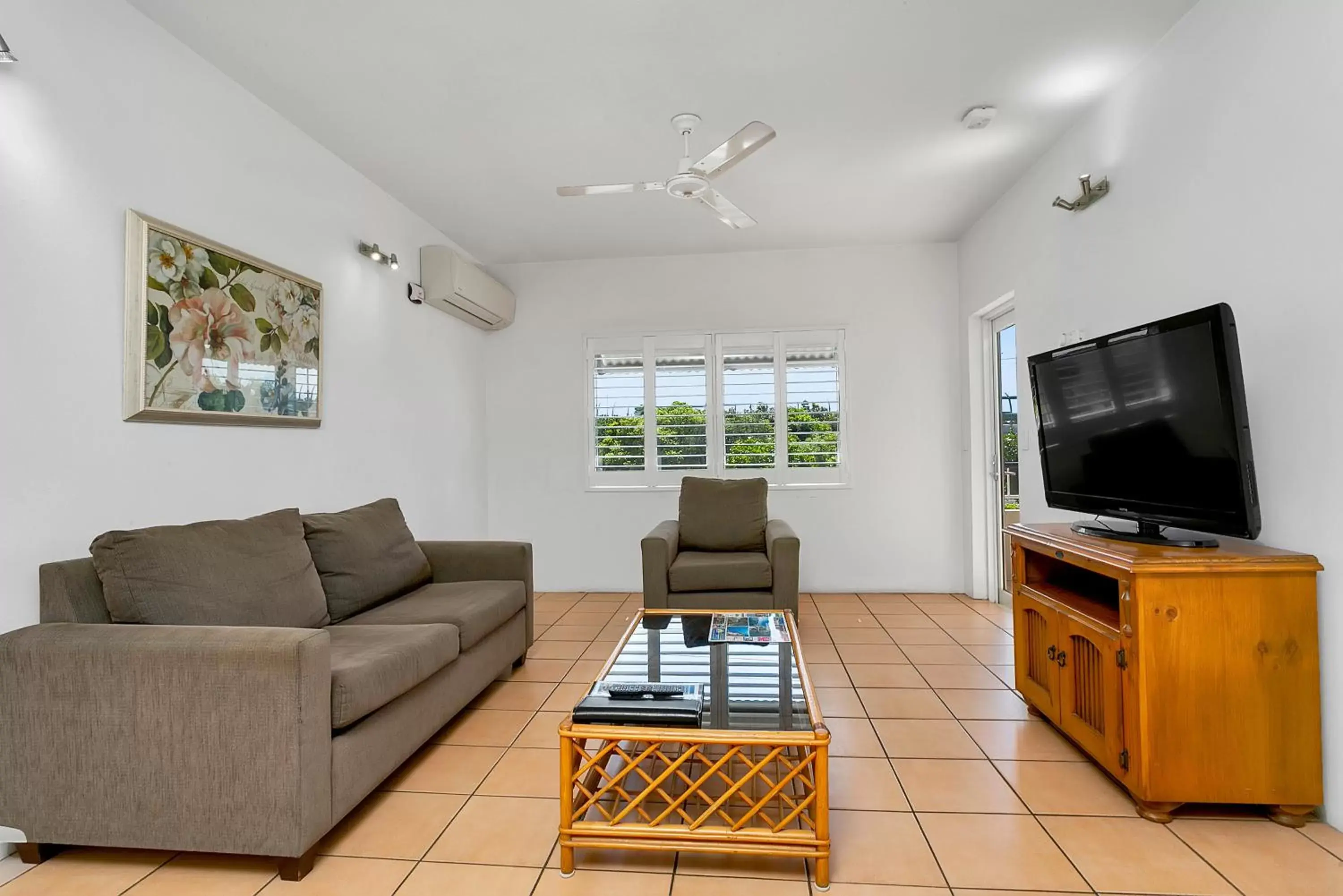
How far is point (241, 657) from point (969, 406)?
4.54 meters

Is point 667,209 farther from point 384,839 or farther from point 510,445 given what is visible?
point 384,839

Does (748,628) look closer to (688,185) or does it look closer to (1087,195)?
(688,185)

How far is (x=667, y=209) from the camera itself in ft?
13.7

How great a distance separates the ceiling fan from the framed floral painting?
1.34m

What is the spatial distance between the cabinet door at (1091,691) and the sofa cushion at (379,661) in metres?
2.22

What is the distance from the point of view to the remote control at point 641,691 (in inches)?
74.3

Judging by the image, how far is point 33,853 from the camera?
5.87 feet

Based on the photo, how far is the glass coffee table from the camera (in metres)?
1.68

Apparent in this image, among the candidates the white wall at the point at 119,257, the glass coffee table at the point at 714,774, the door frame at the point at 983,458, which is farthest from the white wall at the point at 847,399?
the glass coffee table at the point at 714,774

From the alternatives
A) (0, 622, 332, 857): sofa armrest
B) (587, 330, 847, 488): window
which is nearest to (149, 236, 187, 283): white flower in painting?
(0, 622, 332, 857): sofa armrest

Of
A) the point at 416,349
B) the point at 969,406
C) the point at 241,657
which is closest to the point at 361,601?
the point at 241,657

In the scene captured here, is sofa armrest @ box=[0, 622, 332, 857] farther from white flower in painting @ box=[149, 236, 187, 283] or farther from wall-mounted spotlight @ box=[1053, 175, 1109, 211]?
wall-mounted spotlight @ box=[1053, 175, 1109, 211]

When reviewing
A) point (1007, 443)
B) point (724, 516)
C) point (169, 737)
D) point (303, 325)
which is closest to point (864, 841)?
point (169, 737)

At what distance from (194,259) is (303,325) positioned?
0.63 m
